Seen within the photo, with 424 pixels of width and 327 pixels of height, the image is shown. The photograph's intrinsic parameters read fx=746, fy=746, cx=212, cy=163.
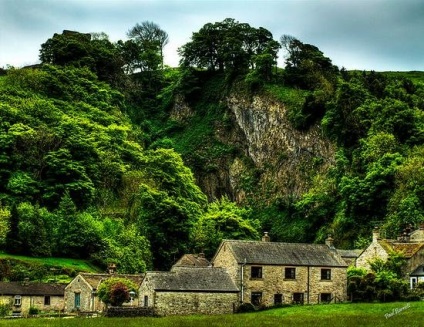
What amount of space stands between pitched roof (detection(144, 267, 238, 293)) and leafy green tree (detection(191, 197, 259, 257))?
108ft

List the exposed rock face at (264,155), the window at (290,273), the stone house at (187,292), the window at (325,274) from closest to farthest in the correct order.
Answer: the stone house at (187,292) → the window at (290,273) → the window at (325,274) → the exposed rock face at (264,155)

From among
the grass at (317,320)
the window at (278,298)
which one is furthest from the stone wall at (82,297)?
the grass at (317,320)

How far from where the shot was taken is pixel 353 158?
361 ft

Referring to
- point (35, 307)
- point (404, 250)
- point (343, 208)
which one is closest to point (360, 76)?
point (343, 208)

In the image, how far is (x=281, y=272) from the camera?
66.2 meters

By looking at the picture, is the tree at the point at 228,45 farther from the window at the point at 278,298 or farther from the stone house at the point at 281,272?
the window at the point at 278,298

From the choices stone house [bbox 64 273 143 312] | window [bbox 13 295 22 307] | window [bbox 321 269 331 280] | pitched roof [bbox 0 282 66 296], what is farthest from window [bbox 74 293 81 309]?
window [bbox 321 269 331 280]

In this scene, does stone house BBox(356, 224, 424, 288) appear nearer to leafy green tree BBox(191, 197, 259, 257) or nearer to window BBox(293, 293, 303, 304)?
window BBox(293, 293, 303, 304)

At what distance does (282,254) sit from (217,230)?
34.8 metres

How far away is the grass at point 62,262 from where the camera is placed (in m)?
81.9

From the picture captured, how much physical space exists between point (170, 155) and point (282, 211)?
2145 centimetres

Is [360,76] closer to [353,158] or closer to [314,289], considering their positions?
[353,158]

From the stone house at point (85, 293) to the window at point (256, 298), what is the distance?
34.0 feet

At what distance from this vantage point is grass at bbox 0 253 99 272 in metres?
81.9
